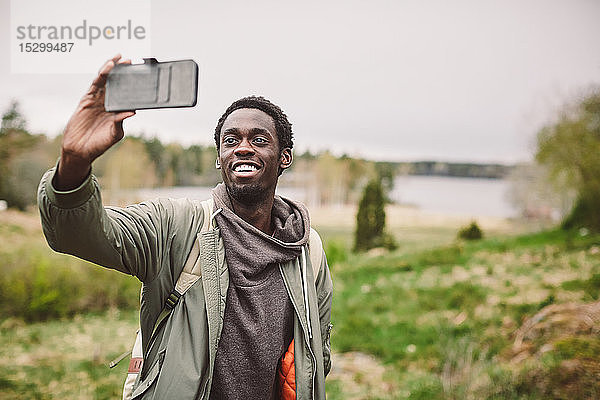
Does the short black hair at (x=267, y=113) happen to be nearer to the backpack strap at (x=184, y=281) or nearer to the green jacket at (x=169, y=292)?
the green jacket at (x=169, y=292)

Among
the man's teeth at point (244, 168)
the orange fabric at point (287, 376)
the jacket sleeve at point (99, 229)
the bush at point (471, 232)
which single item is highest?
the man's teeth at point (244, 168)

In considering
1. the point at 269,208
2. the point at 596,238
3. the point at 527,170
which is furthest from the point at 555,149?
the point at 269,208

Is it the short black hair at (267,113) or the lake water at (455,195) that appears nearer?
the short black hair at (267,113)

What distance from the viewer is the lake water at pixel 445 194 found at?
27.1 feet

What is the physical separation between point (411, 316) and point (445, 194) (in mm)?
2795

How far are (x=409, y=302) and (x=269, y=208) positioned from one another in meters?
5.32

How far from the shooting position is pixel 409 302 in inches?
271

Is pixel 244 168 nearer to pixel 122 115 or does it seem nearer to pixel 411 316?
pixel 122 115

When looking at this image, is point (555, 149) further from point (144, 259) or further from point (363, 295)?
point (144, 259)

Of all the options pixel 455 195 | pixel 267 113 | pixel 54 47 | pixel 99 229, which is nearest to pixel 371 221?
pixel 455 195

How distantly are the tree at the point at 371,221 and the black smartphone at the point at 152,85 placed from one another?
7520 mm

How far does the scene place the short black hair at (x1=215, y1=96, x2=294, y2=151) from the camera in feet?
6.24

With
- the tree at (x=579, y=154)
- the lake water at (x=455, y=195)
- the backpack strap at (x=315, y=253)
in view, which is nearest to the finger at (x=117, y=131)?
the backpack strap at (x=315, y=253)

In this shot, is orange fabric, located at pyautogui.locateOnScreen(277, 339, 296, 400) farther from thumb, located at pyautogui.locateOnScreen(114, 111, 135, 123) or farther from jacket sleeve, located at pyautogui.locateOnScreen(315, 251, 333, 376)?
thumb, located at pyautogui.locateOnScreen(114, 111, 135, 123)
